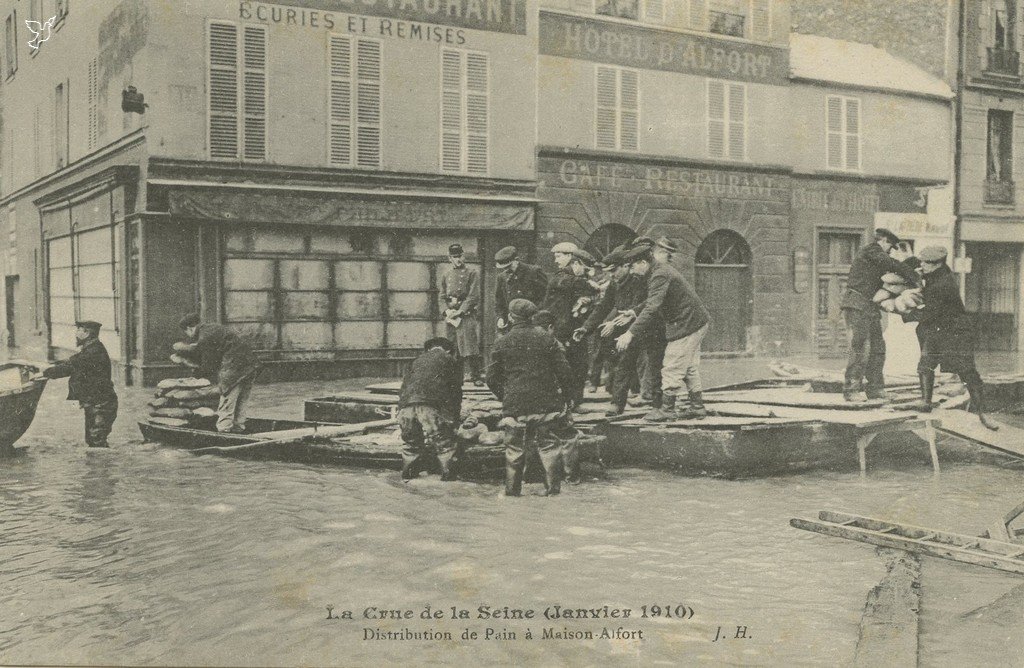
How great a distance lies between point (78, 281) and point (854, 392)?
5.12 m

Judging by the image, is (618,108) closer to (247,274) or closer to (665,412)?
(665,412)

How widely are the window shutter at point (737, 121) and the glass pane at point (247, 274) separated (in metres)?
3.53

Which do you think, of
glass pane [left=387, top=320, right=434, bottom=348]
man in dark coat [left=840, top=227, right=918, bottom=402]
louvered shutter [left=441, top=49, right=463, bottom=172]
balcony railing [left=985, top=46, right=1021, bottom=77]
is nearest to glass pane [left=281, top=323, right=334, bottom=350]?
glass pane [left=387, top=320, right=434, bottom=348]

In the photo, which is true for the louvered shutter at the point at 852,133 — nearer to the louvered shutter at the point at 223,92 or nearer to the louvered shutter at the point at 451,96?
the louvered shutter at the point at 451,96

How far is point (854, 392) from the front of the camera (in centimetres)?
596

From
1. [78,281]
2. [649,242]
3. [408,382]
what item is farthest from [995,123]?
[78,281]

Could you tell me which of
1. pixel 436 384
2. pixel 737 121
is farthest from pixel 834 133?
pixel 436 384

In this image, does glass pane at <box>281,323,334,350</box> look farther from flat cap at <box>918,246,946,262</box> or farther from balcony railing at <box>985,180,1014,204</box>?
balcony railing at <box>985,180,1014,204</box>

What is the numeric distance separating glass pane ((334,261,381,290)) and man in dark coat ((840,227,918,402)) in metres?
3.79

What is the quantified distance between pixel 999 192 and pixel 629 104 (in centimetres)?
221

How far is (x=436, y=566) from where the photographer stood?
12.2 feet

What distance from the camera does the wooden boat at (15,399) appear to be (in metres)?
4.52

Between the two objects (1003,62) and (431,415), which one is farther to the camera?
(431,415)

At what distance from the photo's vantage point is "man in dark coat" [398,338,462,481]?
5.34 meters
